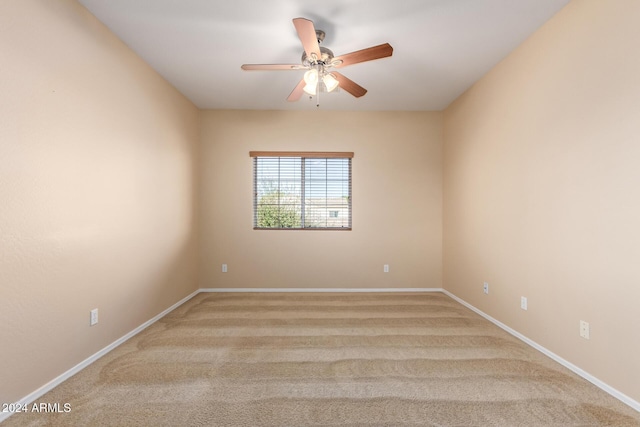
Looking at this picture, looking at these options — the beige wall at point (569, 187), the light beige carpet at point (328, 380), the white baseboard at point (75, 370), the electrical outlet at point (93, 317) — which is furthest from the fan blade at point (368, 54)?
the white baseboard at point (75, 370)

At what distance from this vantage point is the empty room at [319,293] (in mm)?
1613

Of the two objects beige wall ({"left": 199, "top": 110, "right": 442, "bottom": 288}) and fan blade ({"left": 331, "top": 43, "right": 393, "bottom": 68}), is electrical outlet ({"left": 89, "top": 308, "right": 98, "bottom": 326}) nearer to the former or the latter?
beige wall ({"left": 199, "top": 110, "right": 442, "bottom": 288})

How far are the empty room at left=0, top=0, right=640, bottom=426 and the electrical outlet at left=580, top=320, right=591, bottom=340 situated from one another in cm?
5

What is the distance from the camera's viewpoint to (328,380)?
73.4 inches

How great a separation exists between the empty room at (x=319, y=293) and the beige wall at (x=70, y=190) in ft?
0.04

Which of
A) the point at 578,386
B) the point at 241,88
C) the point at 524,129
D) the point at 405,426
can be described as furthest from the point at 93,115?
the point at 578,386

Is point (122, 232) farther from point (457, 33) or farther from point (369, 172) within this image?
point (457, 33)

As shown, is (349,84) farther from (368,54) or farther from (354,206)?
(354,206)

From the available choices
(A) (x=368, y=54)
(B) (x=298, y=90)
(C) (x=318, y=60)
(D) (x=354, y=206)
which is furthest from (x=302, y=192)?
(A) (x=368, y=54)

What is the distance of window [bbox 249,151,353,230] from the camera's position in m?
4.12

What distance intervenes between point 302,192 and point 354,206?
0.82m

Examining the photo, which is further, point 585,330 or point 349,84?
point 349,84

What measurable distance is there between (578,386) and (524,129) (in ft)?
6.65

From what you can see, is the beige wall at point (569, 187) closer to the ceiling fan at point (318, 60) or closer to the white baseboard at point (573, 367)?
the white baseboard at point (573, 367)
